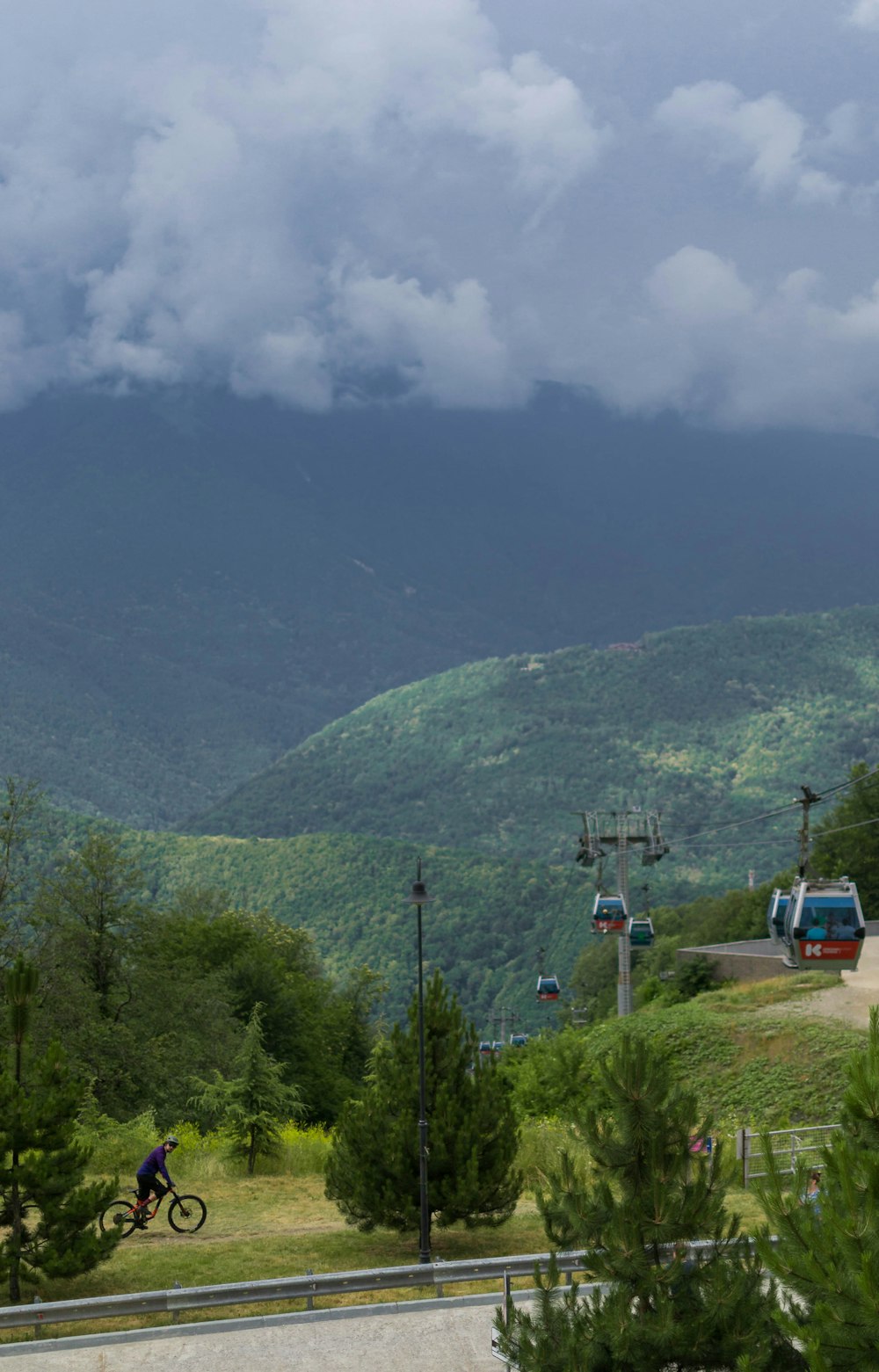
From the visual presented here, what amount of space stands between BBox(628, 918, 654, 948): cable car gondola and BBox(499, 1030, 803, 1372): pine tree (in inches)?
1658

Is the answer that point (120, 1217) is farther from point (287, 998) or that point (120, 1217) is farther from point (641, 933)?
point (641, 933)

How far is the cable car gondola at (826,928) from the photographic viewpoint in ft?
82.1

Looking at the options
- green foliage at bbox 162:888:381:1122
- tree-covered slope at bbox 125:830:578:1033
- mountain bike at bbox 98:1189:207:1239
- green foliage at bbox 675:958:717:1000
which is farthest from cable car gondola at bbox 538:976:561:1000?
mountain bike at bbox 98:1189:207:1239

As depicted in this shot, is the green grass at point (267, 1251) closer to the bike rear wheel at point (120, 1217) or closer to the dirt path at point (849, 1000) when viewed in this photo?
the bike rear wheel at point (120, 1217)

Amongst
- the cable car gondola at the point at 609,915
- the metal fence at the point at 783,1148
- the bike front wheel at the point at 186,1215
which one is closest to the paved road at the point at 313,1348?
the bike front wheel at the point at 186,1215

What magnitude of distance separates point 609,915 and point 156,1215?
31119mm

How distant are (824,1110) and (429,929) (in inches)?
4169

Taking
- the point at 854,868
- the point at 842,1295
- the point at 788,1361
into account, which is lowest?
the point at 788,1361

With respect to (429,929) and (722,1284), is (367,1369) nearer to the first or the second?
(722,1284)

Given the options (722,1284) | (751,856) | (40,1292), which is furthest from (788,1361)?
(751,856)

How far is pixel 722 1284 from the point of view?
33.1 ft

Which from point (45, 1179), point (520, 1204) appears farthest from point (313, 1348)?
point (520, 1204)

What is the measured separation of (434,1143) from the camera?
53.9 ft

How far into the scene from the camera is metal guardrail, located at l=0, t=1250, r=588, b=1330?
13.8 metres
